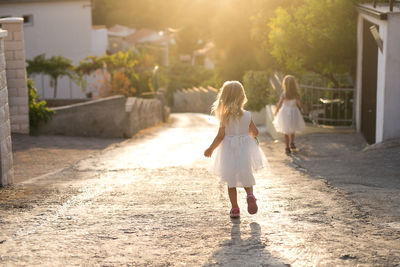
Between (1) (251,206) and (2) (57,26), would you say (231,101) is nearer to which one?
(1) (251,206)

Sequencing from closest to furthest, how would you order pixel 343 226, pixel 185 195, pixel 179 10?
1. pixel 343 226
2. pixel 185 195
3. pixel 179 10

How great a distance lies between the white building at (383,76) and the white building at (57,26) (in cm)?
1823

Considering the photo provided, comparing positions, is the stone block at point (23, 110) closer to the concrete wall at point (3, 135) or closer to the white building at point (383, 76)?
the concrete wall at point (3, 135)

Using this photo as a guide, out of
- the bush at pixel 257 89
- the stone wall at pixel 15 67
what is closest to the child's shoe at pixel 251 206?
the stone wall at pixel 15 67

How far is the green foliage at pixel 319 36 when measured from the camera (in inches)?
515

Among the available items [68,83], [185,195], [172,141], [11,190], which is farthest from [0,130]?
[68,83]

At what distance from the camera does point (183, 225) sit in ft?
15.9

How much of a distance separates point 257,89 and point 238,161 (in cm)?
1618

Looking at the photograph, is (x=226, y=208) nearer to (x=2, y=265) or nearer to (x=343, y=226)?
(x=343, y=226)

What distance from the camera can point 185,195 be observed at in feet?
20.6

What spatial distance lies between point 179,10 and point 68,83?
15619 mm

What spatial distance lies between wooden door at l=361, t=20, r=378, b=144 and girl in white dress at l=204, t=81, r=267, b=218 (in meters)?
6.05

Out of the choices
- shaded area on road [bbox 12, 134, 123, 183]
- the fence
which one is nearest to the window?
shaded area on road [bbox 12, 134, 123, 183]

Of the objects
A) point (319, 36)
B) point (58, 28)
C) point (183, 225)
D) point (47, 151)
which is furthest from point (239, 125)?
point (58, 28)
